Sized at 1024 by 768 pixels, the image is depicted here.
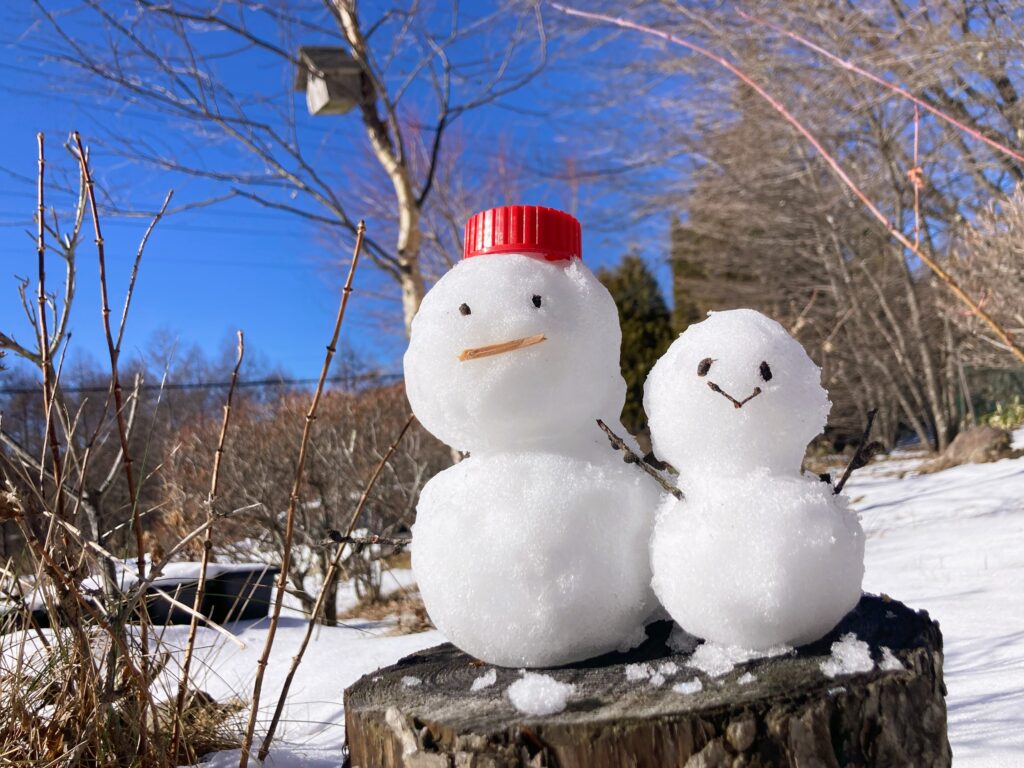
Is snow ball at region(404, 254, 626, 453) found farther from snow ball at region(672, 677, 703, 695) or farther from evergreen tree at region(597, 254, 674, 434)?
evergreen tree at region(597, 254, 674, 434)

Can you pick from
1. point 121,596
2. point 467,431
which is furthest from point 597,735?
point 121,596

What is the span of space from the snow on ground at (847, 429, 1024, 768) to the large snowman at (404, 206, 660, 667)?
1.10 meters

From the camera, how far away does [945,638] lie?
2.33 metres

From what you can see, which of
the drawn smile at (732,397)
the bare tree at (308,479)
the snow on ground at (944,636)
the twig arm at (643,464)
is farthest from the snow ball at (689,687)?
the bare tree at (308,479)

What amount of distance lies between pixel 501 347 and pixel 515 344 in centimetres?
2

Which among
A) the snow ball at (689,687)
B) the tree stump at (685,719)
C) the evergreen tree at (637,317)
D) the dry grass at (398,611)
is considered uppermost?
the evergreen tree at (637,317)

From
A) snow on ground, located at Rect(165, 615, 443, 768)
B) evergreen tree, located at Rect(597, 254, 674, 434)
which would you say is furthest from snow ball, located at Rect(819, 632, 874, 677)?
evergreen tree, located at Rect(597, 254, 674, 434)

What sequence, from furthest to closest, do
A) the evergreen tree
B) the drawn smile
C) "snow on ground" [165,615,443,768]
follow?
the evergreen tree, "snow on ground" [165,615,443,768], the drawn smile

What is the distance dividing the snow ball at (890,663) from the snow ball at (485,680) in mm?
518

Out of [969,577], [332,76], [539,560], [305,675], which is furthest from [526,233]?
[332,76]

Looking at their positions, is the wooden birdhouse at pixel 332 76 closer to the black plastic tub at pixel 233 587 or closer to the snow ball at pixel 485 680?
the black plastic tub at pixel 233 587

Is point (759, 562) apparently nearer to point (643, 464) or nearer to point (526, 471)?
point (643, 464)

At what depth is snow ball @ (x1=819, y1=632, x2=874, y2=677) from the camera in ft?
3.02

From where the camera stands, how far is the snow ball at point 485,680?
40.4 inches
